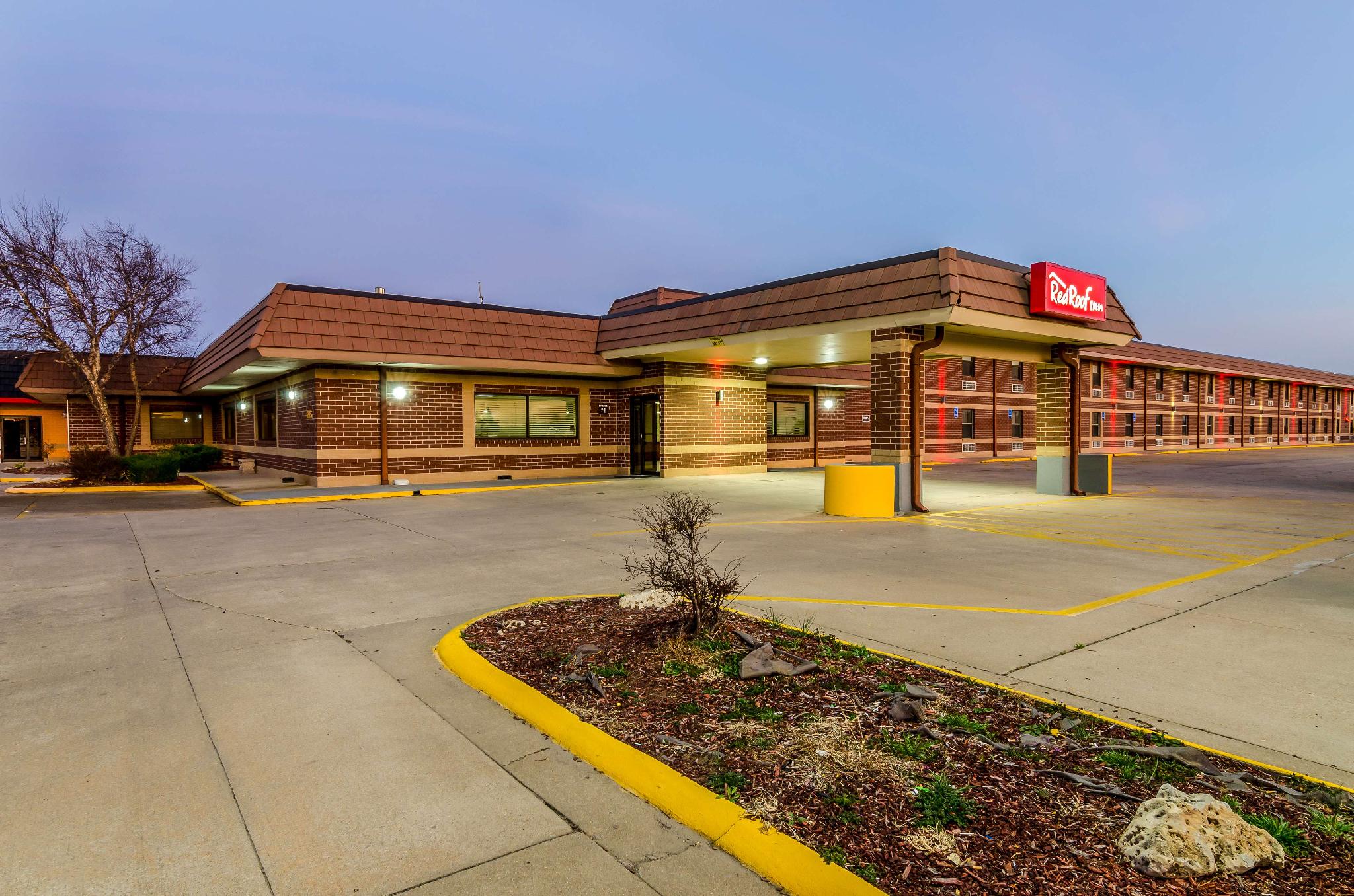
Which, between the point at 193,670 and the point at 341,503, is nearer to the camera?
the point at 193,670

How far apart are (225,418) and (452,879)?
116 feet

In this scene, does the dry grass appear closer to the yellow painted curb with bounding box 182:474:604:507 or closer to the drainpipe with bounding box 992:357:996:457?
the yellow painted curb with bounding box 182:474:604:507

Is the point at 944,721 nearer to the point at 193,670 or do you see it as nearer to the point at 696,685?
the point at 696,685

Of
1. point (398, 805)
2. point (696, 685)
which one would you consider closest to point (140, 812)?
point (398, 805)

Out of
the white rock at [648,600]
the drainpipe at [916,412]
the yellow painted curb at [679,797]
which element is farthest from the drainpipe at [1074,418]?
the yellow painted curb at [679,797]

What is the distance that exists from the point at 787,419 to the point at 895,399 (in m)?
14.2

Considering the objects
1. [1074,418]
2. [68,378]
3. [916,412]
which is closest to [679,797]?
[916,412]

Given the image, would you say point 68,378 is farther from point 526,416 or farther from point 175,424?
point 526,416

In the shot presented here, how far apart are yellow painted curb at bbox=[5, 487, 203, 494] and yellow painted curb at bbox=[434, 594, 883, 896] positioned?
20.6m

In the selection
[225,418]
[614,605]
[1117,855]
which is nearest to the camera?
[1117,855]

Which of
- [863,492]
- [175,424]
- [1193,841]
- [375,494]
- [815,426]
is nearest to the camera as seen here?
[1193,841]

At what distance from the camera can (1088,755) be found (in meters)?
3.46

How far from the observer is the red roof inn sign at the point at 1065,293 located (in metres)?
14.2

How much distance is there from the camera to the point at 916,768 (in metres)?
3.35
